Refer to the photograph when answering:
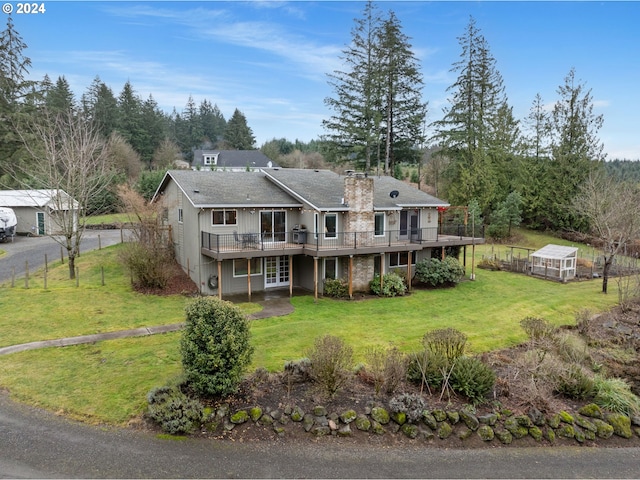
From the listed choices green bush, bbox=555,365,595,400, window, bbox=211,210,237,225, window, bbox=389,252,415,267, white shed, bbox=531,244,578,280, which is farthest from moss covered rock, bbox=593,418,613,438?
white shed, bbox=531,244,578,280

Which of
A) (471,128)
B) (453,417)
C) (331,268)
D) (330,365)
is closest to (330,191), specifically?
(331,268)

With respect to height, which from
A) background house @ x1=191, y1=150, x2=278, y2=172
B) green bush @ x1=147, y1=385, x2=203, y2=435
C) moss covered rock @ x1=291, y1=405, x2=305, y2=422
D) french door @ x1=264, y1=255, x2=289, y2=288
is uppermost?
background house @ x1=191, y1=150, x2=278, y2=172

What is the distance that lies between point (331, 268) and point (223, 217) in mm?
6083

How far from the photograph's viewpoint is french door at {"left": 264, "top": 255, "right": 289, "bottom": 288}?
69.8 ft

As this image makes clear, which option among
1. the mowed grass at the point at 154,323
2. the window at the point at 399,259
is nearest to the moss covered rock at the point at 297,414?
the mowed grass at the point at 154,323

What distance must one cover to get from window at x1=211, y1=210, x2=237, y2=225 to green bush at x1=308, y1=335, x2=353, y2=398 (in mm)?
11027

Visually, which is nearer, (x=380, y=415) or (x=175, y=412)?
(x=175, y=412)

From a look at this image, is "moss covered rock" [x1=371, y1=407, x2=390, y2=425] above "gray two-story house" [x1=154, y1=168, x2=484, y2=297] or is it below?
below

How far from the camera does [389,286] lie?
21.3 meters

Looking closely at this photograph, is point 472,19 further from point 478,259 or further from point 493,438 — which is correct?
point 493,438

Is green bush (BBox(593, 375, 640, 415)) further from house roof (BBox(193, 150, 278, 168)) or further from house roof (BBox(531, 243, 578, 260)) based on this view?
house roof (BBox(193, 150, 278, 168))

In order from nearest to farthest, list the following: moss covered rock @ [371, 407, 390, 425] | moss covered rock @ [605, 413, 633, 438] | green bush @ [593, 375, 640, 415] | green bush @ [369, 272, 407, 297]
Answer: moss covered rock @ [371, 407, 390, 425] → moss covered rock @ [605, 413, 633, 438] → green bush @ [593, 375, 640, 415] → green bush @ [369, 272, 407, 297]

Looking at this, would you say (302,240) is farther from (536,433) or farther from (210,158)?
(210,158)

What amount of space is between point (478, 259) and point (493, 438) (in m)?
23.9
